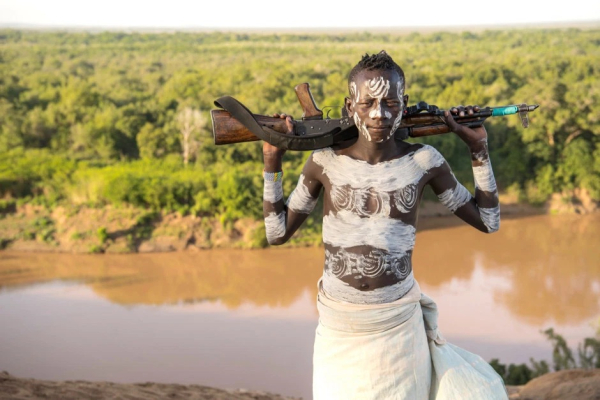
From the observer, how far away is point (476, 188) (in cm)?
286

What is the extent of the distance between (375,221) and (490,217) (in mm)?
433

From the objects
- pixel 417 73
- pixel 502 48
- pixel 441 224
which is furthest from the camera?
pixel 502 48

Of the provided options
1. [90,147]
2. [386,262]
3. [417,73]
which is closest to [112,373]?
[386,262]

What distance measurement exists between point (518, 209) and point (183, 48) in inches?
1355

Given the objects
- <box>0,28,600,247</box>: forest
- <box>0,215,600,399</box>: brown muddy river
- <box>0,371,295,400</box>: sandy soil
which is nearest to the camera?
<box>0,371,295,400</box>: sandy soil

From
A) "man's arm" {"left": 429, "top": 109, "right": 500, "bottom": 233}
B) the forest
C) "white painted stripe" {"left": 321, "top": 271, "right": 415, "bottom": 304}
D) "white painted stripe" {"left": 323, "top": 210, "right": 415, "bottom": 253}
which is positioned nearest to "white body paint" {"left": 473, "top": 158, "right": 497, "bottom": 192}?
"man's arm" {"left": 429, "top": 109, "right": 500, "bottom": 233}

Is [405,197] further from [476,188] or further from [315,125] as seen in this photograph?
[315,125]

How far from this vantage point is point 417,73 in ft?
94.3

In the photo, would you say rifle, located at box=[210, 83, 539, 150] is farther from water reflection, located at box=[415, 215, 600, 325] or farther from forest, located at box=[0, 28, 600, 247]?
forest, located at box=[0, 28, 600, 247]

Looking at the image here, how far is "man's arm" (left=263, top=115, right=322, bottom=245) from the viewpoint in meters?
2.89

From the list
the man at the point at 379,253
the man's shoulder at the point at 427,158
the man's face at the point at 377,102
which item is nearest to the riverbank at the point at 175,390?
the man at the point at 379,253

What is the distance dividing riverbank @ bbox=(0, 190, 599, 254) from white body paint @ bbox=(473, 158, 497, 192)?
46.2ft

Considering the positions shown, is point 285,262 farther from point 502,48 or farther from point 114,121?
point 502,48

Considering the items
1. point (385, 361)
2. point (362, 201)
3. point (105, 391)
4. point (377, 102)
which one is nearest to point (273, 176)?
point (362, 201)
